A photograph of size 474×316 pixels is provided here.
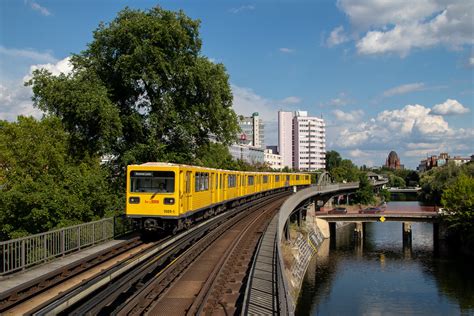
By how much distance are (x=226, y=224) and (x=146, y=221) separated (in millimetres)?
8275

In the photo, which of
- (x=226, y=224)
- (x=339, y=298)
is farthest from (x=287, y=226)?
(x=226, y=224)

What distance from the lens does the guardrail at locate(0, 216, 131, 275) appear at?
12.4 meters

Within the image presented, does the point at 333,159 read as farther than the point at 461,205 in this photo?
Yes

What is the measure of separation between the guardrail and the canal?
17144 millimetres

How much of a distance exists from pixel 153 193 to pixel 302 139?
177879 millimetres

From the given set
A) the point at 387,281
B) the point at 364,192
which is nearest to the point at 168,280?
the point at 387,281

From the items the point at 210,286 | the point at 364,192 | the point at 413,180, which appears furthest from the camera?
the point at 413,180

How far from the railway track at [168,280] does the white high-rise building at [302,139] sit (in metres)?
173

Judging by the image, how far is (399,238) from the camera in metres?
64.0

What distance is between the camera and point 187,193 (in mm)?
19500

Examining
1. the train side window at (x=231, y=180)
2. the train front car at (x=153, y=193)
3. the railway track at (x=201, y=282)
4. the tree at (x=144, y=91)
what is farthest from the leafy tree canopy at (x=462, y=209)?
the train front car at (x=153, y=193)

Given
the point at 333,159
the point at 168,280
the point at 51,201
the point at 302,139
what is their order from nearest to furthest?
the point at 168,280
the point at 51,201
the point at 333,159
the point at 302,139

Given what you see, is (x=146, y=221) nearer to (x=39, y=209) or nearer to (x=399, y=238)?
(x=39, y=209)

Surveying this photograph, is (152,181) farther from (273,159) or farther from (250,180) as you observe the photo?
(273,159)
